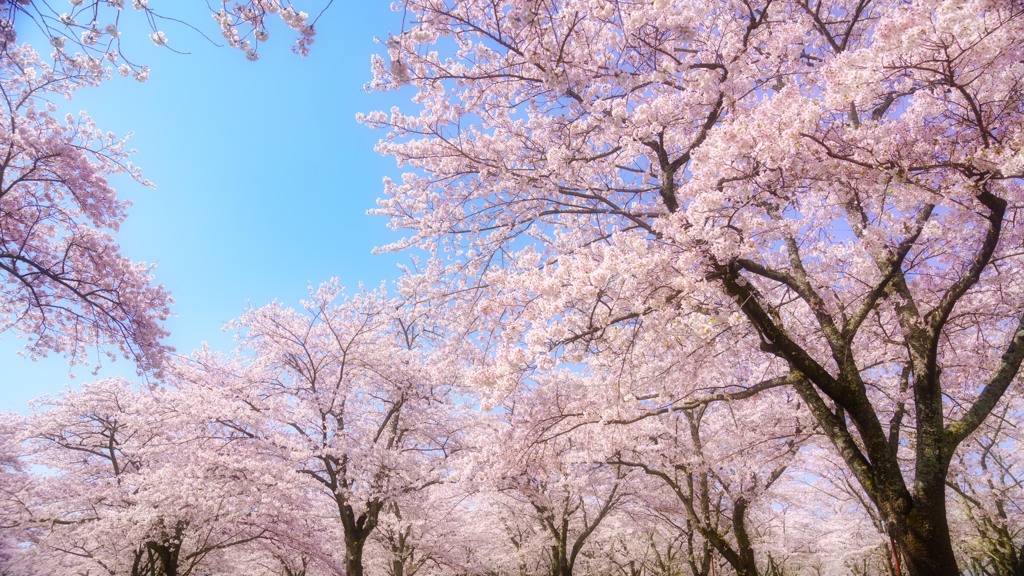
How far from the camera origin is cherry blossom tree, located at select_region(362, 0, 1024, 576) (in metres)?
4.66

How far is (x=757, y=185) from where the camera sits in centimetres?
519

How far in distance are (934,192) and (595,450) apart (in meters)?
8.50

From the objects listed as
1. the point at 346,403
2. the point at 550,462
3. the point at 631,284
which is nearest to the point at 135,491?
the point at 346,403

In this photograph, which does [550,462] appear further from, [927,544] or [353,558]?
[927,544]

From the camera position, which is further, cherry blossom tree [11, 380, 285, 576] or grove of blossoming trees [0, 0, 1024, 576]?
cherry blossom tree [11, 380, 285, 576]

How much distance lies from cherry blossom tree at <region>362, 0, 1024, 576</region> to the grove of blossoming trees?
45 millimetres

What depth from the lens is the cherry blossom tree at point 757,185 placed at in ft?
15.3

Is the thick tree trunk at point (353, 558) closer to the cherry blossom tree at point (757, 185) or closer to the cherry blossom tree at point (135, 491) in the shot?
the cherry blossom tree at point (135, 491)

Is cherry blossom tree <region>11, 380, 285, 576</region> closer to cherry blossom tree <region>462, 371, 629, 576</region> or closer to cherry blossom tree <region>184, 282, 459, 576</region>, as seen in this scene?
cherry blossom tree <region>184, 282, 459, 576</region>

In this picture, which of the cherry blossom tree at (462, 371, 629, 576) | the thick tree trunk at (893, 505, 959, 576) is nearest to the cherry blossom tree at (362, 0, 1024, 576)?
the thick tree trunk at (893, 505, 959, 576)

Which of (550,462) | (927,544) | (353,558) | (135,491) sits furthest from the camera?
(135,491)

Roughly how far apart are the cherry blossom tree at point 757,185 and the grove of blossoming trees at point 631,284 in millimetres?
45

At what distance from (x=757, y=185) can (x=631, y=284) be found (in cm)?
168

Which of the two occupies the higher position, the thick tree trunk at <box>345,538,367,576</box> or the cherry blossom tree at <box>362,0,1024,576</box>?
the cherry blossom tree at <box>362,0,1024,576</box>
